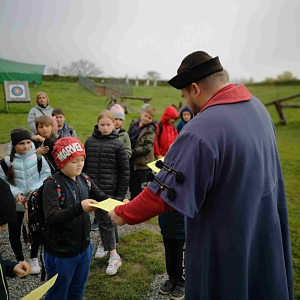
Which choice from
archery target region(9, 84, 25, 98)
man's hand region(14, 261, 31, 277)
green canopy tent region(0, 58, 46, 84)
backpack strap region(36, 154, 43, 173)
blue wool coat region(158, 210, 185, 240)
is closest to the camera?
man's hand region(14, 261, 31, 277)

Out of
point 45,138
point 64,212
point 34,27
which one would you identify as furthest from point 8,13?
point 64,212

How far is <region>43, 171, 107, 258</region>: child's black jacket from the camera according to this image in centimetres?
196

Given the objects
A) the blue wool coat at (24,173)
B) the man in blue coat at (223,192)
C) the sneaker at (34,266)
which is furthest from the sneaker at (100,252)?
the man in blue coat at (223,192)

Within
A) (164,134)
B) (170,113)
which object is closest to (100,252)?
(164,134)

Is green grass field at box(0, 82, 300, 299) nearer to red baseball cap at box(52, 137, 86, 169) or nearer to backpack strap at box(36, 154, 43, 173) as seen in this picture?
backpack strap at box(36, 154, 43, 173)

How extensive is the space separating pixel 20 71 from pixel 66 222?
4.88 metres

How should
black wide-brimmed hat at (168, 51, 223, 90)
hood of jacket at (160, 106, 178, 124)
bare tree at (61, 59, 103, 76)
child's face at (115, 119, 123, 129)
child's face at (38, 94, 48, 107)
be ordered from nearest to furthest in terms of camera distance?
black wide-brimmed hat at (168, 51, 223, 90), child's face at (115, 119, 123, 129), child's face at (38, 94, 48, 107), hood of jacket at (160, 106, 178, 124), bare tree at (61, 59, 103, 76)

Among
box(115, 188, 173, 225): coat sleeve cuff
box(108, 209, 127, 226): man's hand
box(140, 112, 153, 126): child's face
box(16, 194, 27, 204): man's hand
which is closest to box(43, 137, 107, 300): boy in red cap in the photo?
box(108, 209, 127, 226): man's hand

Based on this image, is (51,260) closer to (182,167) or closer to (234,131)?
(182,167)

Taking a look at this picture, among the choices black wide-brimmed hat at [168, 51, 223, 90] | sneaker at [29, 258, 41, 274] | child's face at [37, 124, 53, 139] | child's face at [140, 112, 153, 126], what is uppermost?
black wide-brimmed hat at [168, 51, 223, 90]

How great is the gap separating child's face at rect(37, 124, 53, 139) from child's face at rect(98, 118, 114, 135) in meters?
0.93

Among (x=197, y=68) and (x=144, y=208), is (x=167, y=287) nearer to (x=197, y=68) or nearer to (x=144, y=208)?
(x=144, y=208)

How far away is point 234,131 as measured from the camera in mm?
1326

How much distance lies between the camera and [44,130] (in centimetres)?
381
